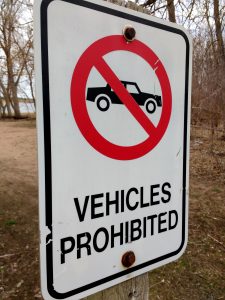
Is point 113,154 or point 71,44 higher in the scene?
point 71,44

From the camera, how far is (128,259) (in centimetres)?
88

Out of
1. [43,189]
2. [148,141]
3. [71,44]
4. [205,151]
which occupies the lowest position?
[205,151]

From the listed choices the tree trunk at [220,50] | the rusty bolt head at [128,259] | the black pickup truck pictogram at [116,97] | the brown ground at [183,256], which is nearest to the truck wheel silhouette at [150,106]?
the black pickup truck pictogram at [116,97]

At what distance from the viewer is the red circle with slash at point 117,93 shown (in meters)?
0.75

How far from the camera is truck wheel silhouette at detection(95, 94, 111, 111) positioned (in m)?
0.78

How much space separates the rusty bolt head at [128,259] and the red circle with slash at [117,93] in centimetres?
28

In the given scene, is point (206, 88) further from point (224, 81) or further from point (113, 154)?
point (113, 154)

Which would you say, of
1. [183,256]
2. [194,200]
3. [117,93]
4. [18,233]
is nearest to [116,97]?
[117,93]

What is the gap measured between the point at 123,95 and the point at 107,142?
0.14m

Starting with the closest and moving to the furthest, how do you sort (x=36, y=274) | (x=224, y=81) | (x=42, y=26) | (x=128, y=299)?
(x=42, y=26) < (x=128, y=299) < (x=36, y=274) < (x=224, y=81)

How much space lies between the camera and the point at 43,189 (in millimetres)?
719

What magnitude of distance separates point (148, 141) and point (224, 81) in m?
4.60

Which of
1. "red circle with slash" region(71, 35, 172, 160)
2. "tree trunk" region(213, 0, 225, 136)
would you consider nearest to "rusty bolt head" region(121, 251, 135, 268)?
"red circle with slash" region(71, 35, 172, 160)

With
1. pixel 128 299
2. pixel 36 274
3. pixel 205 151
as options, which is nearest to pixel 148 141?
pixel 128 299
